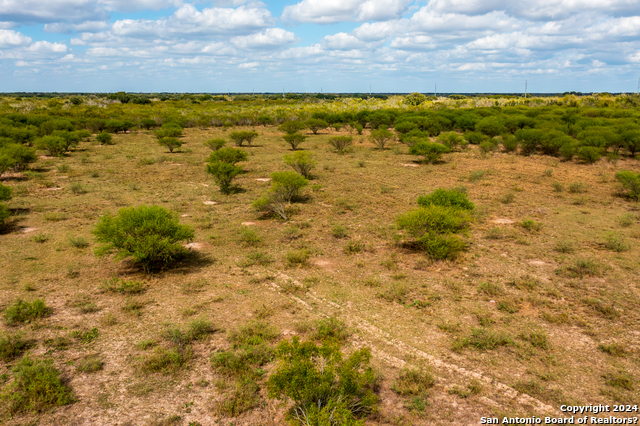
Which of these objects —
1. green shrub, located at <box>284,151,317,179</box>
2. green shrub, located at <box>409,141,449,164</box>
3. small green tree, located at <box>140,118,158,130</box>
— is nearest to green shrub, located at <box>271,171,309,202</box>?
green shrub, located at <box>284,151,317,179</box>

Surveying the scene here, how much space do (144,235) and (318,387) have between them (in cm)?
673

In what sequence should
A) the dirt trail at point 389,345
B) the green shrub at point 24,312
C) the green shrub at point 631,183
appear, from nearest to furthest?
the dirt trail at point 389,345, the green shrub at point 24,312, the green shrub at point 631,183

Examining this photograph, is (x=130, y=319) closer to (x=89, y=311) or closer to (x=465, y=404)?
(x=89, y=311)

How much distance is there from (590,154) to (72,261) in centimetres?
2946

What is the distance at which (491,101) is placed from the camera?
73375 mm

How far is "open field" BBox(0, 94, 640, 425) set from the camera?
17.7ft

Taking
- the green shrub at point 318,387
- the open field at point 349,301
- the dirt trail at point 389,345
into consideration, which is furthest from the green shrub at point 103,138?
the green shrub at point 318,387

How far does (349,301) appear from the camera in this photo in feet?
26.7

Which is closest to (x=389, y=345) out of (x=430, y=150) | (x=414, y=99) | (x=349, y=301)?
(x=349, y=301)

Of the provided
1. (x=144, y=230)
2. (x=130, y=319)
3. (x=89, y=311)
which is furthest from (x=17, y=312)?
(x=144, y=230)

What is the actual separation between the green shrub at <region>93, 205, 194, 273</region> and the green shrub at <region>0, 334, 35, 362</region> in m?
2.82

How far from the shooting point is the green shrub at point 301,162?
19984mm

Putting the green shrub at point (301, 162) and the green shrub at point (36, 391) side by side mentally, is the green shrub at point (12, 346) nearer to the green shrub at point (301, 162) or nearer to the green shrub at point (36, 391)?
the green shrub at point (36, 391)

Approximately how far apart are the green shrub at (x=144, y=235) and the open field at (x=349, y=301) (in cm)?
44
